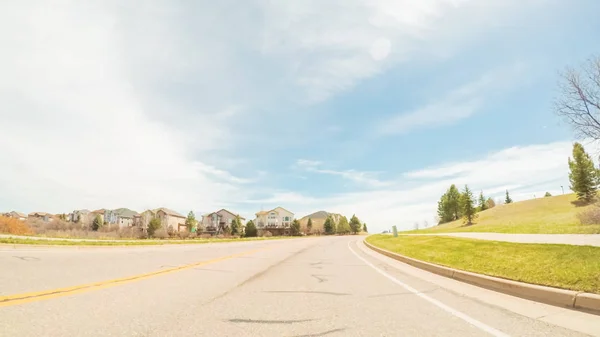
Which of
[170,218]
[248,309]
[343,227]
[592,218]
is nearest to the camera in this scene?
[248,309]

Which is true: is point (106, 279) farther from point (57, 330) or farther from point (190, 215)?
point (190, 215)

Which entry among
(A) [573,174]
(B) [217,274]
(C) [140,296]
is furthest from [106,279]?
(A) [573,174]

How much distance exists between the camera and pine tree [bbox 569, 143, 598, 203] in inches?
2586

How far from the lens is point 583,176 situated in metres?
66.1

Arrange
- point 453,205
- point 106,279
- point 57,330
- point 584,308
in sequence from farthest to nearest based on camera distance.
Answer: point 453,205, point 106,279, point 584,308, point 57,330

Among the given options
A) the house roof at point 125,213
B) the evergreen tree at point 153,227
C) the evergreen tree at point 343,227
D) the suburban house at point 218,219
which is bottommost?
the evergreen tree at point 343,227

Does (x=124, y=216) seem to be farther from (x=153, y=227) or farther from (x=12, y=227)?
(x=12, y=227)

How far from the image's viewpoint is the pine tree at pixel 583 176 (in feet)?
216

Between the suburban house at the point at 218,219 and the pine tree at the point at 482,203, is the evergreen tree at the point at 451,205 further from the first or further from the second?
the suburban house at the point at 218,219

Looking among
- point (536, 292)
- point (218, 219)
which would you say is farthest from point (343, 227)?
point (536, 292)

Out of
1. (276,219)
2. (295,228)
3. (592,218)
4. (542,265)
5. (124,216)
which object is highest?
(124,216)

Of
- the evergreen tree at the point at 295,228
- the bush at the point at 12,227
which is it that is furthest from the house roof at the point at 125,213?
the bush at the point at 12,227

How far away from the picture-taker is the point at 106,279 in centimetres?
695

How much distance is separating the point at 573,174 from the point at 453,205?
4278 centimetres
